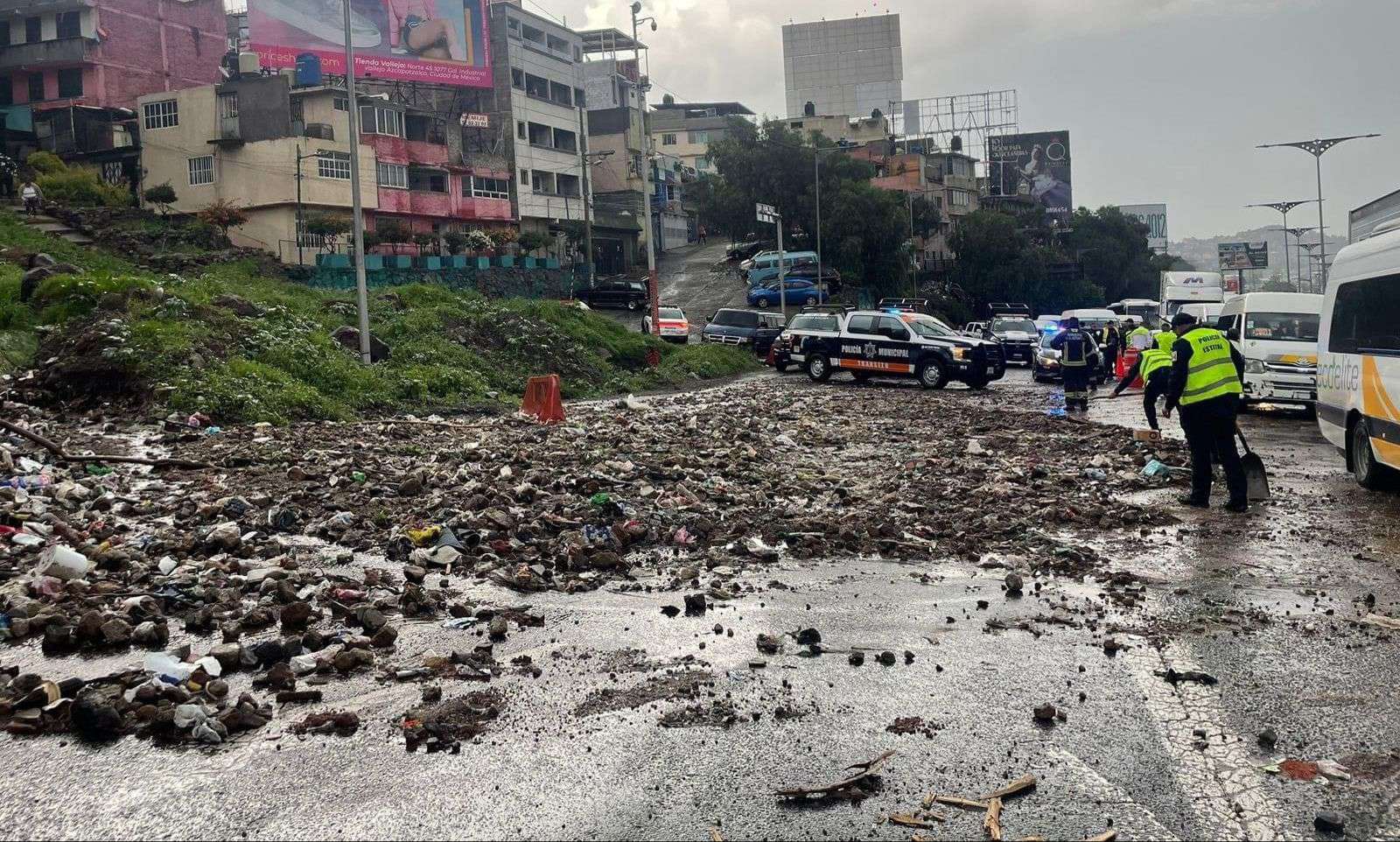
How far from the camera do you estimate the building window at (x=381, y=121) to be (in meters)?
53.9

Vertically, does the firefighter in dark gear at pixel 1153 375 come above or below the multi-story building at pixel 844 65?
below

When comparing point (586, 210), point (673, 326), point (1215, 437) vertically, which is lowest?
point (1215, 437)

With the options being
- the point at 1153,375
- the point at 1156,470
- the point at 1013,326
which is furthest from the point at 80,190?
the point at 1156,470

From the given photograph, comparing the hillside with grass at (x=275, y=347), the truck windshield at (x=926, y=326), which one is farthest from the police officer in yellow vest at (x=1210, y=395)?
the truck windshield at (x=926, y=326)

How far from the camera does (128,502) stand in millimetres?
11000

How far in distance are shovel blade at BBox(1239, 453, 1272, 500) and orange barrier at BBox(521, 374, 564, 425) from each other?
33.1 feet

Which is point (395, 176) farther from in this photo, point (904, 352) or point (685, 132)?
point (685, 132)

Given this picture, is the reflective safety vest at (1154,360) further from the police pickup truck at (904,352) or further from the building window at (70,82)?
the building window at (70,82)

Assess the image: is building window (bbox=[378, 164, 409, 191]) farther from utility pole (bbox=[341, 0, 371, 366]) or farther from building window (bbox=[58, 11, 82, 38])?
utility pole (bbox=[341, 0, 371, 366])

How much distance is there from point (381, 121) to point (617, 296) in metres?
13.2

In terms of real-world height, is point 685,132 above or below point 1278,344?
above

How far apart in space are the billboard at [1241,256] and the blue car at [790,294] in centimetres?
6364

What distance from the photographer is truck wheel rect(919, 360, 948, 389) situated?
1137 inches

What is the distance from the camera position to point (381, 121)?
54.6 m
